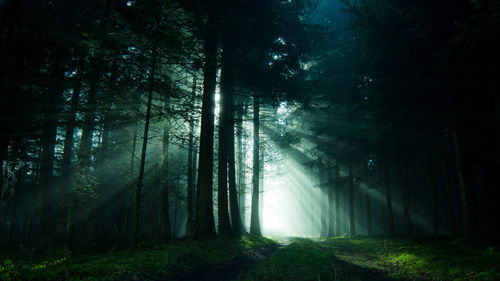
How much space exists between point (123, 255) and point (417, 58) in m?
12.6

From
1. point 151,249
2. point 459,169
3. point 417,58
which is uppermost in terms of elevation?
point 417,58

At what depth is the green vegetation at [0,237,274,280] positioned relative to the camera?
4.92m

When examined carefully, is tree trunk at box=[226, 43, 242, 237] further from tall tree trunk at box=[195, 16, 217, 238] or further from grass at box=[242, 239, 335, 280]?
grass at box=[242, 239, 335, 280]

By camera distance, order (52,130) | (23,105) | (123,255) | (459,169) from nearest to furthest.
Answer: (123,255) < (459,169) < (23,105) < (52,130)

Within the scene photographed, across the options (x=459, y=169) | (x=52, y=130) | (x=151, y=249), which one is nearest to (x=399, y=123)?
A: (x=459, y=169)

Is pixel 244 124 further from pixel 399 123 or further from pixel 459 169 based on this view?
pixel 459 169

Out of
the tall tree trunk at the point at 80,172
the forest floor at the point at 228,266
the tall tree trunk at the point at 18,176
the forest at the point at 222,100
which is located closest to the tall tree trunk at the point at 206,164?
the forest at the point at 222,100

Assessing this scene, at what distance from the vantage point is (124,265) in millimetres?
6219

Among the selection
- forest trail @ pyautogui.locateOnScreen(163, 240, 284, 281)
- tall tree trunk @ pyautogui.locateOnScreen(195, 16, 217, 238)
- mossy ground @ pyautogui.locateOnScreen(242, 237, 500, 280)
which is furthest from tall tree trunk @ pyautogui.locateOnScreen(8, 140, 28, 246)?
mossy ground @ pyautogui.locateOnScreen(242, 237, 500, 280)

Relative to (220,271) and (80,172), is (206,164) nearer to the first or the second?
(80,172)

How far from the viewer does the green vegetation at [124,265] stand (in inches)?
194

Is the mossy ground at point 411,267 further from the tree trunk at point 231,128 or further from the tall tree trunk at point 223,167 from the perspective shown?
the tree trunk at point 231,128

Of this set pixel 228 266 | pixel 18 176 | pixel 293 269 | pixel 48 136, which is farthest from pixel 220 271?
pixel 18 176

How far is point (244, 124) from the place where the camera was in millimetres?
22047
